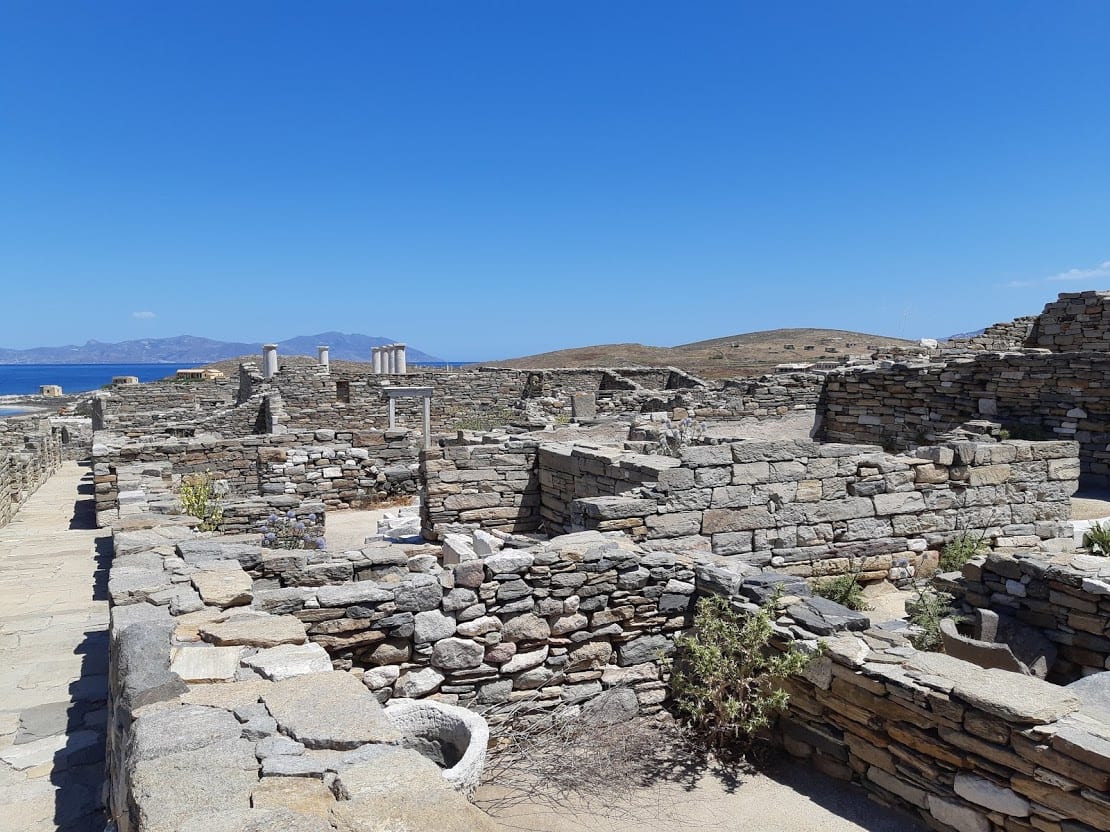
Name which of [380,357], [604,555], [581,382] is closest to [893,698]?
[604,555]

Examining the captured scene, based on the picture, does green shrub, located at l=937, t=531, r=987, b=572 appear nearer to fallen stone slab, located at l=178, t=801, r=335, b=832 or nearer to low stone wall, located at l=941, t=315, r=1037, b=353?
fallen stone slab, located at l=178, t=801, r=335, b=832

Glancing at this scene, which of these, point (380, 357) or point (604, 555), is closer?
point (604, 555)

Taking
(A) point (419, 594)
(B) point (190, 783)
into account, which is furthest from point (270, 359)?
(B) point (190, 783)

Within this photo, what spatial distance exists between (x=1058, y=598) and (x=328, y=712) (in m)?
6.12

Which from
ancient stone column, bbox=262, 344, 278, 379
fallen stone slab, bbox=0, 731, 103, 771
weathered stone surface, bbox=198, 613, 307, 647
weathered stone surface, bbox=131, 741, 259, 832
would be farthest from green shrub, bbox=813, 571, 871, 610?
ancient stone column, bbox=262, 344, 278, 379

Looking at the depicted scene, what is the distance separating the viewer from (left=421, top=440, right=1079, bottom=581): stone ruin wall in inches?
305

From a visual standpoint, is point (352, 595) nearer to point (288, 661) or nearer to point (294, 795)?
point (288, 661)

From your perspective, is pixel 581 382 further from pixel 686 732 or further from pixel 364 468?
pixel 686 732

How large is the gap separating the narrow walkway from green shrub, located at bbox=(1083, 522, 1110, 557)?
890 centimetres

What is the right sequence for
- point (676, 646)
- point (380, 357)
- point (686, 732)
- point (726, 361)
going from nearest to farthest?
point (686, 732)
point (676, 646)
point (380, 357)
point (726, 361)

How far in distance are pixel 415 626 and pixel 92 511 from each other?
1154 cm

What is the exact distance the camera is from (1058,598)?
249 inches

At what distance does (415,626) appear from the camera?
5.17 m

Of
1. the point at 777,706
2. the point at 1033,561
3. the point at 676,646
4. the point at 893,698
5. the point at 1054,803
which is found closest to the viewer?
the point at 1054,803
